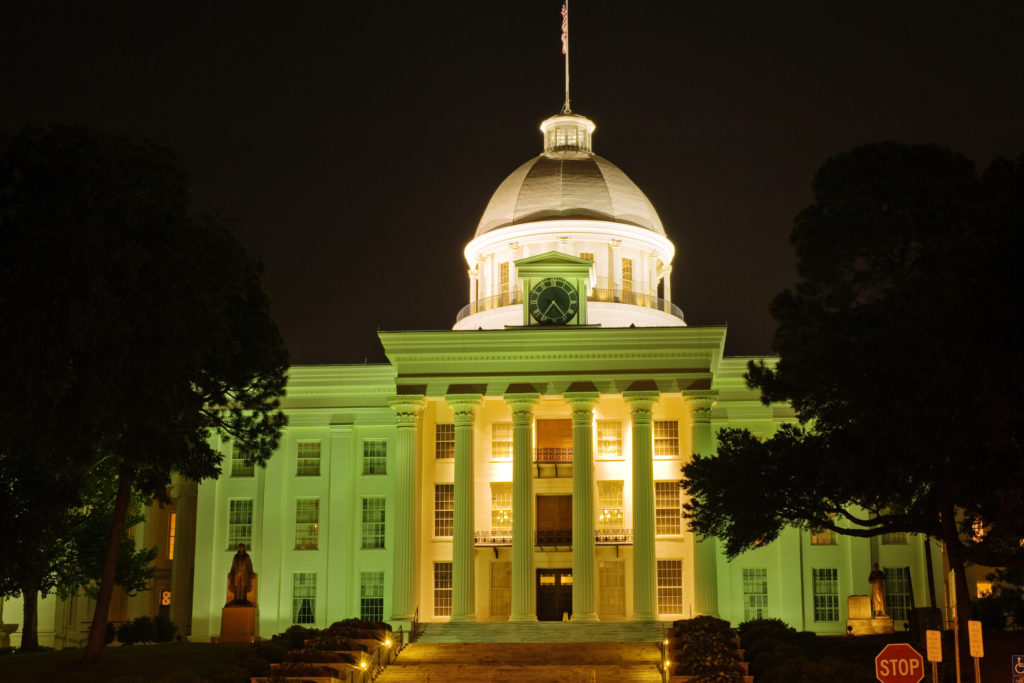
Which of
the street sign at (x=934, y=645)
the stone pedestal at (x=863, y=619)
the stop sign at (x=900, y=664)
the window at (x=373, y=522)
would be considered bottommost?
the stop sign at (x=900, y=664)

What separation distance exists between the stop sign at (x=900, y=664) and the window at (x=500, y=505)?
3011 centimetres

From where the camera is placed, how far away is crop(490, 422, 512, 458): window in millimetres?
52125

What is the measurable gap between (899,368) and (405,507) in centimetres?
2319

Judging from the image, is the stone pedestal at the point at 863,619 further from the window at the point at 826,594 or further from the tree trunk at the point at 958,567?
the tree trunk at the point at 958,567

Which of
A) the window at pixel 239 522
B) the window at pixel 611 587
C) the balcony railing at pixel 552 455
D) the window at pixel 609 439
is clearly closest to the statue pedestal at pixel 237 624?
the window at pixel 239 522

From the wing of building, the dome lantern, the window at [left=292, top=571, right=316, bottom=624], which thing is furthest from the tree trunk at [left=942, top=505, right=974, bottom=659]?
the dome lantern

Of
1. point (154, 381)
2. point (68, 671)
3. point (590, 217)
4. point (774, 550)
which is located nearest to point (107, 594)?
point (68, 671)

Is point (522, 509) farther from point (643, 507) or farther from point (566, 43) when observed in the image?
point (566, 43)

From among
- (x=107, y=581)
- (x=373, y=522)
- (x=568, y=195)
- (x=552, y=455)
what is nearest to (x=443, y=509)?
(x=373, y=522)

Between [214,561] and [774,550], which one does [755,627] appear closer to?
[774,550]

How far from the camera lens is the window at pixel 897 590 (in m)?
50.9

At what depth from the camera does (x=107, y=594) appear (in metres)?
34.0

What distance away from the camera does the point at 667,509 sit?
51.2m

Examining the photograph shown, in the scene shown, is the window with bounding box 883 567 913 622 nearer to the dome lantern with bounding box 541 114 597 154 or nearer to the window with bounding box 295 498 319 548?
the window with bounding box 295 498 319 548
